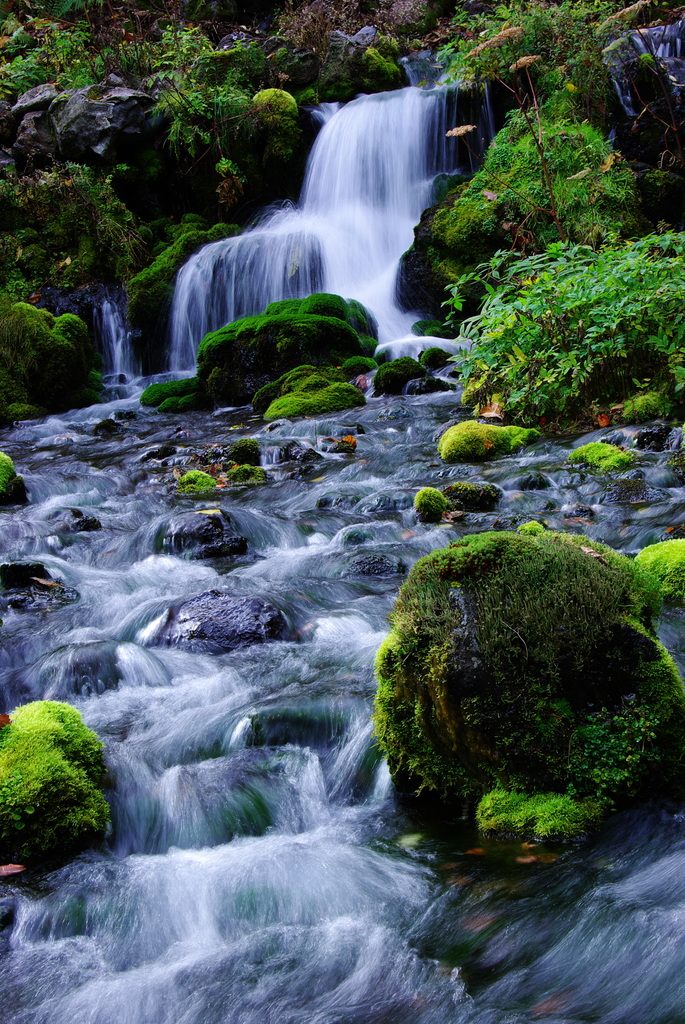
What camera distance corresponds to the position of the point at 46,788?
3.00 metres

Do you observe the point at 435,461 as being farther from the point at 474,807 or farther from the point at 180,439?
the point at 474,807

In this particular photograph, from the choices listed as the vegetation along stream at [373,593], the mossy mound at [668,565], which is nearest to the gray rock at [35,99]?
the vegetation along stream at [373,593]

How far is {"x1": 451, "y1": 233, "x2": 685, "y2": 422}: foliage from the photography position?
731cm

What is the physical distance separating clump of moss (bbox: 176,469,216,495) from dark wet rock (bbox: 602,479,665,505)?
4083mm

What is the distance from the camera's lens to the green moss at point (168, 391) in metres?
14.2

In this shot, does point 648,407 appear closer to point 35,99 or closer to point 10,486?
point 10,486

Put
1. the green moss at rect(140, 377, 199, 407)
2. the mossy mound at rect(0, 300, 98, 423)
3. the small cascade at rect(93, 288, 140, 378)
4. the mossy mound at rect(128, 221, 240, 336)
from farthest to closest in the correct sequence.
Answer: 1. the small cascade at rect(93, 288, 140, 378)
2. the mossy mound at rect(128, 221, 240, 336)
3. the mossy mound at rect(0, 300, 98, 423)
4. the green moss at rect(140, 377, 199, 407)

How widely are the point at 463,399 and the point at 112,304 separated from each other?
10.00 meters

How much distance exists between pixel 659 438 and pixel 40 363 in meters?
11.4

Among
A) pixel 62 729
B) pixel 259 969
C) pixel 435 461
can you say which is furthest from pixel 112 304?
pixel 259 969

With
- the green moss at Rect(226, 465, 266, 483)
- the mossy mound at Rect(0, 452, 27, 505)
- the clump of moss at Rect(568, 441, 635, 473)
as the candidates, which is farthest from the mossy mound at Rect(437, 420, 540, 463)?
the mossy mound at Rect(0, 452, 27, 505)

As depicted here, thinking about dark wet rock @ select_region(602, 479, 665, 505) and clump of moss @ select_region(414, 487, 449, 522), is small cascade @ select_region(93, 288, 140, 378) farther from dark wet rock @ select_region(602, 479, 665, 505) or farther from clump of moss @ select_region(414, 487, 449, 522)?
dark wet rock @ select_region(602, 479, 665, 505)

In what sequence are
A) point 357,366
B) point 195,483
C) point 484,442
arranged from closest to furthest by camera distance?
point 484,442
point 195,483
point 357,366

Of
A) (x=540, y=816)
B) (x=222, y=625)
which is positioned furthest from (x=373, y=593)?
(x=540, y=816)
